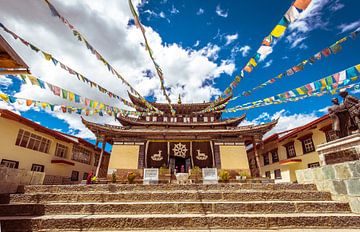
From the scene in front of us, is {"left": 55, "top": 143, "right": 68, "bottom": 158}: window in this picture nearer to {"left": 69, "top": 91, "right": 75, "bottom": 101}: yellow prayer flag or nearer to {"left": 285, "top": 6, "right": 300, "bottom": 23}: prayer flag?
{"left": 69, "top": 91, "right": 75, "bottom": 101}: yellow prayer flag

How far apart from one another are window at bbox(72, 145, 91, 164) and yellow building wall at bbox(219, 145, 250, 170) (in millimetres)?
15003

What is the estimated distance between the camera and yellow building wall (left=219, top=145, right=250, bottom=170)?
48.9ft

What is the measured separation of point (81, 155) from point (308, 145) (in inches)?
884

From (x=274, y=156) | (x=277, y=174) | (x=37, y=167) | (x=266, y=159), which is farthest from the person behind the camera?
(x=266, y=159)

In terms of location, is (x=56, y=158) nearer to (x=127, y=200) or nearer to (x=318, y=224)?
(x=127, y=200)

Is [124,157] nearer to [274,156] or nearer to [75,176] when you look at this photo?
[75,176]

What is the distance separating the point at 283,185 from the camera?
5.82 m

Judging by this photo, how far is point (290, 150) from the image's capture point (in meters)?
17.3

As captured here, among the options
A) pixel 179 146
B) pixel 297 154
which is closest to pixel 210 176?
pixel 179 146

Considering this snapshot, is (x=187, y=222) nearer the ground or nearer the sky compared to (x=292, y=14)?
nearer the ground

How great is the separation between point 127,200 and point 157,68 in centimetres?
409

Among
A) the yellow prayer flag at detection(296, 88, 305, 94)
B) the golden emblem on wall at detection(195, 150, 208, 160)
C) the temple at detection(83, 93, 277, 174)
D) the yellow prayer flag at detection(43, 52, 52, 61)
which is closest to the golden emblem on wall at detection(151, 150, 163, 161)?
the temple at detection(83, 93, 277, 174)

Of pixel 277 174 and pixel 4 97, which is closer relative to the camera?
pixel 4 97

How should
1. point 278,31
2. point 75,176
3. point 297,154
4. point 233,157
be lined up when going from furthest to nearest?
point 75,176, point 297,154, point 233,157, point 278,31
